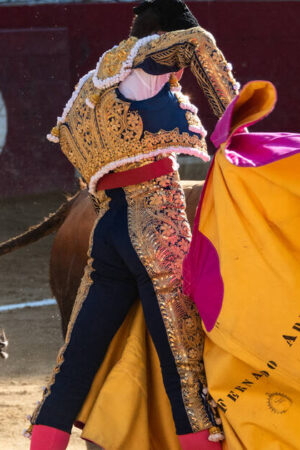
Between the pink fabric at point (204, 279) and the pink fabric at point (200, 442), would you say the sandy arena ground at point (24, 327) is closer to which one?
the pink fabric at point (200, 442)

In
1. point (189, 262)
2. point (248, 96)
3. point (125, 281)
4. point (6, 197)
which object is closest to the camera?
point (248, 96)

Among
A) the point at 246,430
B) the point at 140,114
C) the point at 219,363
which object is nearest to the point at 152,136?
the point at 140,114

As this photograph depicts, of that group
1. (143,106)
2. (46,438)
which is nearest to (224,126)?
(143,106)

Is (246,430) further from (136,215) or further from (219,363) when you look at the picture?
(136,215)

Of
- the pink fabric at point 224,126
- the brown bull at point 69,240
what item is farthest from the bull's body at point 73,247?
the pink fabric at point 224,126

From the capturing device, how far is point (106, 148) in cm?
255

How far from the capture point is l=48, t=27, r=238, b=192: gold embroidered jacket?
90.5 inches

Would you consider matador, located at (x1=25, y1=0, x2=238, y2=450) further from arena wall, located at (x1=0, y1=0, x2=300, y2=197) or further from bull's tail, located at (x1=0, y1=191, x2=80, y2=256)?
arena wall, located at (x1=0, y1=0, x2=300, y2=197)

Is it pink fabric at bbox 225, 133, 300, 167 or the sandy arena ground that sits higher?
pink fabric at bbox 225, 133, 300, 167

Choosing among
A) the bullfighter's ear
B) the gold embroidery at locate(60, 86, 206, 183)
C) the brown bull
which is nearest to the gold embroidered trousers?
the gold embroidery at locate(60, 86, 206, 183)

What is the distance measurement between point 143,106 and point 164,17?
0.25 meters

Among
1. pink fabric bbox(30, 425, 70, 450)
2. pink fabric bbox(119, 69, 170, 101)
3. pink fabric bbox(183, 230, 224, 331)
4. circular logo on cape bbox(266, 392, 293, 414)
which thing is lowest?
pink fabric bbox(30, 425, 70, 450)

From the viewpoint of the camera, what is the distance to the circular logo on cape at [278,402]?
2.23 m

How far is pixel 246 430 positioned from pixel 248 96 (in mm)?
840
